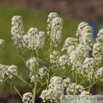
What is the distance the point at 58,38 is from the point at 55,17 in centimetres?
28

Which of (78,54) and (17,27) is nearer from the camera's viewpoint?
(78,54)

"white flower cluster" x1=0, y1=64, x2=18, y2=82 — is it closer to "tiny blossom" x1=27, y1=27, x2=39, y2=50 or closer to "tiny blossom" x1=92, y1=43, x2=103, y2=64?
"tiny blossom" x1=27, y1=27, x2=39, y2=50

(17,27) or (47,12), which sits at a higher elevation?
(47,12)

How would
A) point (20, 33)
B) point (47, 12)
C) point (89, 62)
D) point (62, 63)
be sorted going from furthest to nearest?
point (47, 12) < point (20, 33) < point (62, 63) < point (89, 62)

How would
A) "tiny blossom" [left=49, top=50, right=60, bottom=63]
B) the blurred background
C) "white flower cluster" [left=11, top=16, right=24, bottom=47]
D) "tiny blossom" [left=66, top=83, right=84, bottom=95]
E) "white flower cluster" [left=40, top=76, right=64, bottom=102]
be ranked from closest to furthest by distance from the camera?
"white flower cluster" [left=40, top=76, right=64, bottom=102] → "tiny blossom" [left=66, top=83, right=84, bottom=95] → "white flower cluster" [left=11, top=16, right=24, bottom=47] → "tiny blossom" [left=49, top=50, right=60, bottom=63] → the blurred background

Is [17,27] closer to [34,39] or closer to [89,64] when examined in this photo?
[34,39]

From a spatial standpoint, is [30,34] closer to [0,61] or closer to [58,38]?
[58,38]

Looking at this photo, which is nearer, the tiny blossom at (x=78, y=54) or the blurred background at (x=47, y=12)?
the tiny blossom at (x=78, y=54)

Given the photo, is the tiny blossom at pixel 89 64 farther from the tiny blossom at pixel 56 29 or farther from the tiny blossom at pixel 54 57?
the tiny blossom at pixel 56 29

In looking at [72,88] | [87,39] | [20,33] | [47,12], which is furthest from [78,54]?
[47,12]

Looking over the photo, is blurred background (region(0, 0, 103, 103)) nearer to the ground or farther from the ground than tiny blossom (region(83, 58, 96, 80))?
farther from the ground

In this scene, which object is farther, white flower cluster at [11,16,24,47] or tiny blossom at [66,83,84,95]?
white flower cluster at [11,16,24,47]

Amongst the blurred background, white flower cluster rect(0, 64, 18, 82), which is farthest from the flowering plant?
the blurred background

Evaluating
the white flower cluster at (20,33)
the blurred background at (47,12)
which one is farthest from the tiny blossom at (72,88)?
the blurred background at (47,12)
